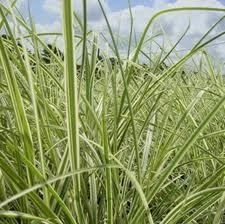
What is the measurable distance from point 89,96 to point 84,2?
272mm

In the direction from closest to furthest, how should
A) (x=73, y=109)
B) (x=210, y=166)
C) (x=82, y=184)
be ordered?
(x=73, y=109) < (x=82, y=184) < (x=210, y=166)

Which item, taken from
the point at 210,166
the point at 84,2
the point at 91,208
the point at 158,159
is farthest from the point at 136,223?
the point at 210,166

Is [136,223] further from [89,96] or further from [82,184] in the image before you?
[89,96]

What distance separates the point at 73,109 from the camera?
56 cm

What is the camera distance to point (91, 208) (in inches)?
28.3

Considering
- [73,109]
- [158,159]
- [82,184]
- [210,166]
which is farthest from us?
[210,166]

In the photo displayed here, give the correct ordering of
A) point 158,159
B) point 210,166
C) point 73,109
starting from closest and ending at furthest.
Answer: point 73,109 < point 158,159 < point 210,166

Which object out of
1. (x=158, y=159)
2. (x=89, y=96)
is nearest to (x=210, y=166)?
(x=158, y=159)

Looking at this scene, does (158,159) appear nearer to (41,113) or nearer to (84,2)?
(41,113)

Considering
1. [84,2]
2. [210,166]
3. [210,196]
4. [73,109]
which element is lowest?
[210,166]

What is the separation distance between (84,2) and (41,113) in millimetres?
230

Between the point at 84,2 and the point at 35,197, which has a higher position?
the point at 84,2

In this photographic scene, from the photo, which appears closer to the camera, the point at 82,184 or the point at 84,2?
the point at 84,2

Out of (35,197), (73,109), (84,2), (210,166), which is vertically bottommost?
(210,166)
